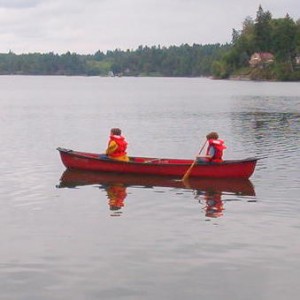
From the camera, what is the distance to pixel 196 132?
41.1m

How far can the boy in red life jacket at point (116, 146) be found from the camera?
23016mm

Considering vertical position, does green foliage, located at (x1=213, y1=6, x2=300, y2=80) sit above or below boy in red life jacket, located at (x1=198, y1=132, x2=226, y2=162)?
above

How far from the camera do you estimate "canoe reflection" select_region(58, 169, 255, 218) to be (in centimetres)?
1959

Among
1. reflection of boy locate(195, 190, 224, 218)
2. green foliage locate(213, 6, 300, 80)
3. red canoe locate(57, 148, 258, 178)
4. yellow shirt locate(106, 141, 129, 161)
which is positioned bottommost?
reflection of boy locate(195, 190, 224, 218)

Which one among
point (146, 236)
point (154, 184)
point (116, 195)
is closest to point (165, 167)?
point (154, 184)

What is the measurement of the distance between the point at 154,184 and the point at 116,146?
2.38 m

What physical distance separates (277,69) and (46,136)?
13077 cm

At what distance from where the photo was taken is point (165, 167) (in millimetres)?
22344

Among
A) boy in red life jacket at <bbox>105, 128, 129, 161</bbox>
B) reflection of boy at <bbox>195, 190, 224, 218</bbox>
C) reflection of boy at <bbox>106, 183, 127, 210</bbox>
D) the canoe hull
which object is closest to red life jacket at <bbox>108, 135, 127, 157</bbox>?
boy in red life jacket at <bbox>105, 128, 129, 161</bbox>

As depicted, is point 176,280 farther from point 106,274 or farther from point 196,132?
point 196,132

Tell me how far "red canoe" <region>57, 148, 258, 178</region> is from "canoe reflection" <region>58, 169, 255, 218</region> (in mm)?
184

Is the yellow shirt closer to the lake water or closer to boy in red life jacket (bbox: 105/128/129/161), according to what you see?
boy in red life jacket (bbox: 105/128/129/161)

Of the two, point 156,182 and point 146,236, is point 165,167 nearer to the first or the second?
point 156,182

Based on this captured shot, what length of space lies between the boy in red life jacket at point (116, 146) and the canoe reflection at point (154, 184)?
70 cm
